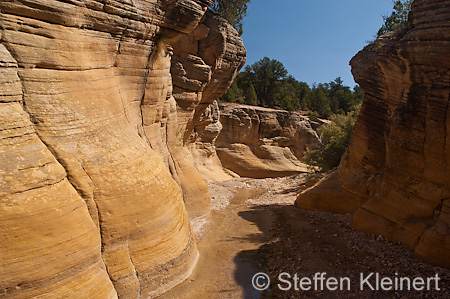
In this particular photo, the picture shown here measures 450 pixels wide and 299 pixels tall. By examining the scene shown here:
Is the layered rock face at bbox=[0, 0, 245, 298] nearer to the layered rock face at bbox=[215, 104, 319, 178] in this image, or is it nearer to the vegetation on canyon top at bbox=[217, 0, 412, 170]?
the layered rock face at bbox=[215, 104, 319, 178]

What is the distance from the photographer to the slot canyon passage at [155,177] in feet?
19.1

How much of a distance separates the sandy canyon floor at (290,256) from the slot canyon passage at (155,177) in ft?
0.16

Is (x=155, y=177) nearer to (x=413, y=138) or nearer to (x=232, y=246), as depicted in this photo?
(x=232, y=246)

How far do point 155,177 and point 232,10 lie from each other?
14.1 m

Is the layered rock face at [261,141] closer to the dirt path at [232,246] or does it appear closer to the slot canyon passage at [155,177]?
the dirt path at [232,246]

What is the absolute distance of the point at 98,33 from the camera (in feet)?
25.0

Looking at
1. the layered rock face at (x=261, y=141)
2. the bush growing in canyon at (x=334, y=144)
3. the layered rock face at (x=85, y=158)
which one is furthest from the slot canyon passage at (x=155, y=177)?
the layered rock face at (x=261, y=141)

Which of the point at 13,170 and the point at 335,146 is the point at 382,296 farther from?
the point at 335,146

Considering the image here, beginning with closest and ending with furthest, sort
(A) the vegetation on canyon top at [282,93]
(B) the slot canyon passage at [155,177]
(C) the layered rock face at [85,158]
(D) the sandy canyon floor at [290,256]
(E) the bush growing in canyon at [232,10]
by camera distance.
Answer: (C) the layered rock face at [85,158] < (B) the slot canyon passage at [155,177] < (D) the sandy canyon floor at [290,256] < (E) the bush growing in canyon at [232,10] < (A) the vegetation on canyon top at [282,93]

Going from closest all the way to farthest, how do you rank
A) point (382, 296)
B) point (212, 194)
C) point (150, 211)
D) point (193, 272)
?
point (382, 296) < point (150, 211) < point (193, 272) < point (212, 194)

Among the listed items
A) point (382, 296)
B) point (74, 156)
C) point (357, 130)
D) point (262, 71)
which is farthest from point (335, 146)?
point (262, 71)

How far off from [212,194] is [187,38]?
751cm

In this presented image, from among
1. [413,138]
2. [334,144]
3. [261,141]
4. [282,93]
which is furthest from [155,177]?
[282,93]

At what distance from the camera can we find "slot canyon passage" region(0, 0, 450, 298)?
19.1 ft
